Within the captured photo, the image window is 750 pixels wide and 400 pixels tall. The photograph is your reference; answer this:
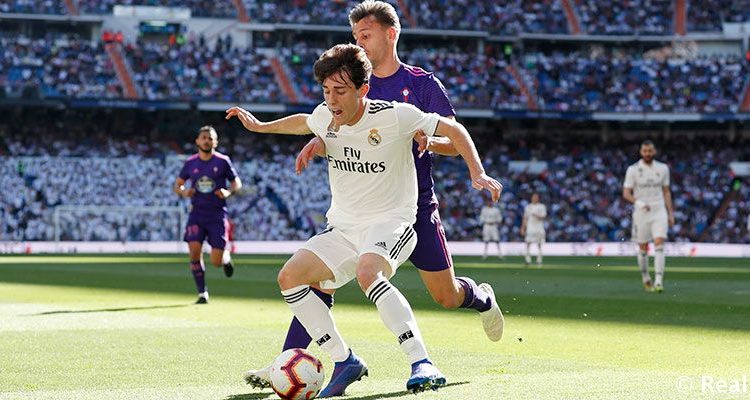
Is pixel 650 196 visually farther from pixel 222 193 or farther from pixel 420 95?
pixel 420 95

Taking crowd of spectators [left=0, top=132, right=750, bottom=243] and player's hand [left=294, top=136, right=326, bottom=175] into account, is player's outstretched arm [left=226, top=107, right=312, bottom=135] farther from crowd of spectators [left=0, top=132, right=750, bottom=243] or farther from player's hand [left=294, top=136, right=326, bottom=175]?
crowd of spectators [left=0, top=132, right=750, bottom=243]

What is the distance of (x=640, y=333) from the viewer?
11836 millimetres

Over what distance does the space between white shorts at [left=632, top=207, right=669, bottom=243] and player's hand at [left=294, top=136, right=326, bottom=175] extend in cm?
1281

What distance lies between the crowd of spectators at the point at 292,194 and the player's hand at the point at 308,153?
126ft

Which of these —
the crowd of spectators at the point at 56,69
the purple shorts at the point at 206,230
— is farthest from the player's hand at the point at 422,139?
the crowd of spectators at the point at 56,69

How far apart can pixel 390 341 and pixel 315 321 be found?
3.82 metres

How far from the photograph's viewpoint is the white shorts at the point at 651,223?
19.3m

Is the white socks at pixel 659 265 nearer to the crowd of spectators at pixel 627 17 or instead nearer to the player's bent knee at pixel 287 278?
the player's bent knee at pixel 287 278

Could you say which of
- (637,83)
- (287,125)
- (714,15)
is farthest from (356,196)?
(714,15)

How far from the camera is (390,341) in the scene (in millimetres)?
11125

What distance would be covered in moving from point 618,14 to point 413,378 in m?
59.0

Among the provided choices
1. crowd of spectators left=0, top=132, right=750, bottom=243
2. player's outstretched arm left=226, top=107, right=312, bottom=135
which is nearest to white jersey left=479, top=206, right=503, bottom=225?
crowd of spectators left=0, top=132, right=750, bottom=243

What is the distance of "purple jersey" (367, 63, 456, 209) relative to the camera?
8344 mm

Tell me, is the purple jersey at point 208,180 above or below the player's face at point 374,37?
below
